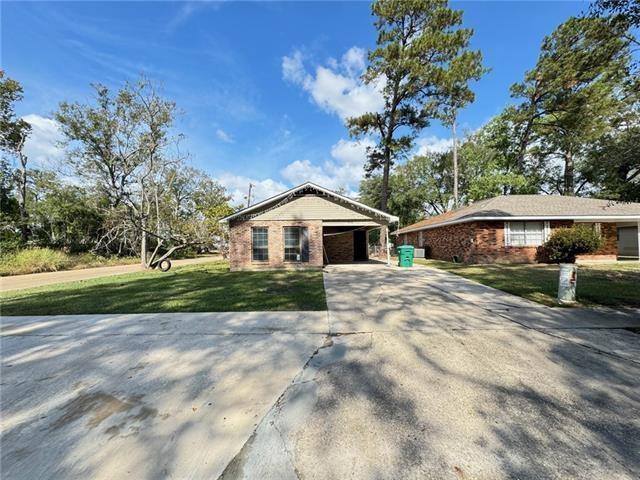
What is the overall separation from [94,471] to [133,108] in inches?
853

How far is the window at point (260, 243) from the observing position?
14.2 meters

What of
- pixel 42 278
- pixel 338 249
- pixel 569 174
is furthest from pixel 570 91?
pixel 42 278

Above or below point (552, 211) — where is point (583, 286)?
below

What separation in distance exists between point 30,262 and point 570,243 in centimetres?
3038

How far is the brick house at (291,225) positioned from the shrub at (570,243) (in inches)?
319

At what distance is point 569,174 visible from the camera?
26.7m

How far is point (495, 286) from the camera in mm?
8406

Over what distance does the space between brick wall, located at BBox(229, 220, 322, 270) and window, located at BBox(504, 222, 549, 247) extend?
10028 millimetres

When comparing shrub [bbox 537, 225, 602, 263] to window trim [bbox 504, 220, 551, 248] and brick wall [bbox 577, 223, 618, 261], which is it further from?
brick wall [bbox 577, 223, 618, 261]

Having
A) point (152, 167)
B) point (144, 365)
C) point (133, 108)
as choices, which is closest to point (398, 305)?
point (144, 365)

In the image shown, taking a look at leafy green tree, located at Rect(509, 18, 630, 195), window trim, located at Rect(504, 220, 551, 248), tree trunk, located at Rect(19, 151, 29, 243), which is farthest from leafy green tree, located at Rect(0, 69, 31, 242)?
leafy green tree, located at Rect(509, 18, 630, 195)

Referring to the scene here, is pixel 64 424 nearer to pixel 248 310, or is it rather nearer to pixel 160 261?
pixel 248 310

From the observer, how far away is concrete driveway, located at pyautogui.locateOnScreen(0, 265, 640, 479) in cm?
198

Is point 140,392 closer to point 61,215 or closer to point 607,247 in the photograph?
point 607,247
